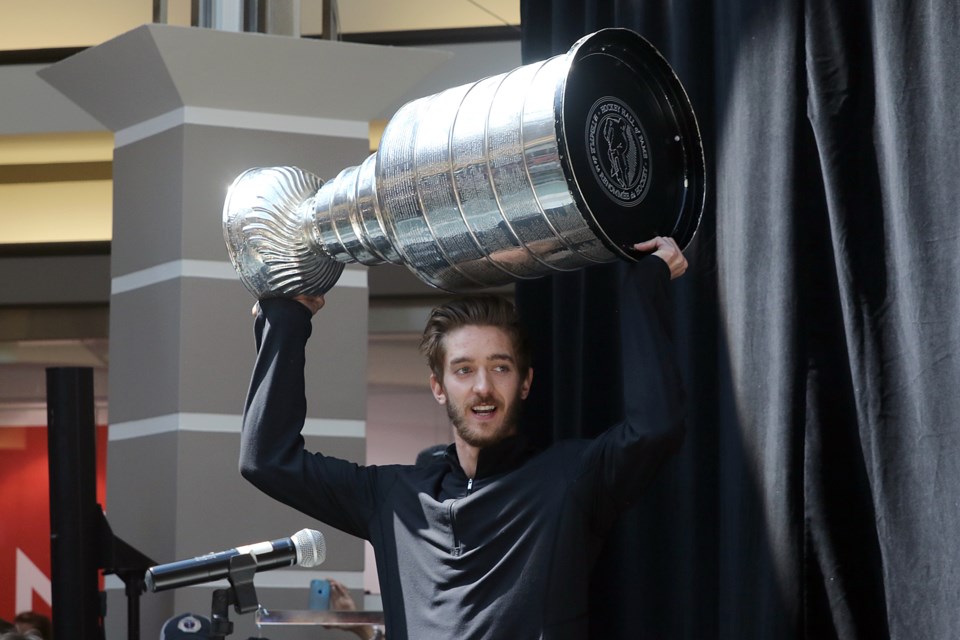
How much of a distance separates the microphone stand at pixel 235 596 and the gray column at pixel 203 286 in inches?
29.2

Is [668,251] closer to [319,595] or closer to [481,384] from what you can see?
[481,384]

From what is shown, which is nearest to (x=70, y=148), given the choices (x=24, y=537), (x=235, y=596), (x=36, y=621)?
(x=24, y=537)

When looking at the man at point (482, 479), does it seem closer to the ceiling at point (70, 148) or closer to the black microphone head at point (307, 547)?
the black microphone head at point (307, 547)

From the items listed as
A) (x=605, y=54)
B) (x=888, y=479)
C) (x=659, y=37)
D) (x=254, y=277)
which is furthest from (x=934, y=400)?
(x=254, y=277)

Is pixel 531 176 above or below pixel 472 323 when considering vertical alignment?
above

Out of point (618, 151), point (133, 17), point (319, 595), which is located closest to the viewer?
point (618, 151)

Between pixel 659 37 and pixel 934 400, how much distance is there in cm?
94

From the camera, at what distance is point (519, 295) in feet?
8.75

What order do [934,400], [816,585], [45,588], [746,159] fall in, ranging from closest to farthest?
1. [934,400]
2. [816,585]
3. [746,159]
4. [45,588]

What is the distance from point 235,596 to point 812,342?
983 millimetres

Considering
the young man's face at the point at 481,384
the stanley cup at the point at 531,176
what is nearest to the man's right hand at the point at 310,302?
the stanley cup at the point at 531,176

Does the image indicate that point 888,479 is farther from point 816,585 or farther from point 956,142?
point 956,142

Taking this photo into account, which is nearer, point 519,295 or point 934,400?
point 934,400

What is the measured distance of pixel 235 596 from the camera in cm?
206
